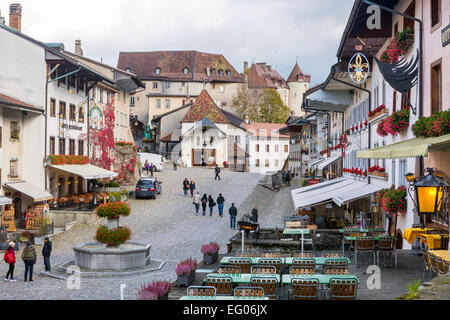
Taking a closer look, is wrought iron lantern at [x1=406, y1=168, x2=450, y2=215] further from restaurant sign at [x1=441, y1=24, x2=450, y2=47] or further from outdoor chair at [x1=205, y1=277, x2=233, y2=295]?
outdoor chair at [x1=205, y1=277, x2=233, y2=295]

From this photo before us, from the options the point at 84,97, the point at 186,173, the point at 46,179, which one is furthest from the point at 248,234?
the point at 186,173

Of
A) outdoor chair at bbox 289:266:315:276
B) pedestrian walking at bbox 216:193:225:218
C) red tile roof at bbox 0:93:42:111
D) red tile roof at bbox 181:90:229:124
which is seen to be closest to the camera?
outdoor chair at bbox 289:266:315:276

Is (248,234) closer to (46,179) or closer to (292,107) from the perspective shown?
(46,179)

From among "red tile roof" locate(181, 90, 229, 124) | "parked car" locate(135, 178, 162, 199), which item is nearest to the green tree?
"red tile roof" locate(181, 90, 229, 124)

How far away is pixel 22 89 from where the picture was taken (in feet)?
103

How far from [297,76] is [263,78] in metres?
14.8

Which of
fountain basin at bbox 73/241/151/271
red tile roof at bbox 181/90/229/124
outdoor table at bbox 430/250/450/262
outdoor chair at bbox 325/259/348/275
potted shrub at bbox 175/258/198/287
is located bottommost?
fountain basin at bbox 73/241/151/271

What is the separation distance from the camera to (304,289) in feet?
34.2

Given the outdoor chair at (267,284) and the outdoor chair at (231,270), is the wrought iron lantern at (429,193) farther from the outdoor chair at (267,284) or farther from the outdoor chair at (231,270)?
the outdoor chair at (231,270)

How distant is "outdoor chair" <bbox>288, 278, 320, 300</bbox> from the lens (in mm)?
10383

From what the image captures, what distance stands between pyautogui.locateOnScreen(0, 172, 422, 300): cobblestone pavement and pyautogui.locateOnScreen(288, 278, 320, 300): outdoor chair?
1.13 m

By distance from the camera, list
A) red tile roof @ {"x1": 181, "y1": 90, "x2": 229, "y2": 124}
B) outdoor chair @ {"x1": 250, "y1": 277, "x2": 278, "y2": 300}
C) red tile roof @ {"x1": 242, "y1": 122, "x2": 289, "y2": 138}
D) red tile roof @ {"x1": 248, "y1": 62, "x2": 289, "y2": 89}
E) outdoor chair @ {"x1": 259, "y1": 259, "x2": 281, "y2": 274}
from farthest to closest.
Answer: red tile roof @ {"x1": 248, "y1": 62, "x2": 289, "y2": 89} → red tile roof @ {"x1": 242, "y1": 122, "x2": 289, "y2": 138} → red tile roof @ {"x1": 181, "y1": 90, "x2": 229, "y2": 124} → outdoor chair @ {"x1": 259, "y1": 259, "x2": 281, "y2": 274} → outdoor chair @ {"x1": 250, "y1": 277, "x2": 278, "y2": 300}

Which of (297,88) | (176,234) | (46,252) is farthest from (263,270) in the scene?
(297,88)

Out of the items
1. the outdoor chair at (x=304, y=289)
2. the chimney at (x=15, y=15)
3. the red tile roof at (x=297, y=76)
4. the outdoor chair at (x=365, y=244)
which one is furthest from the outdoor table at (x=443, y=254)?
the red tile roof at (x=297, y=76)
